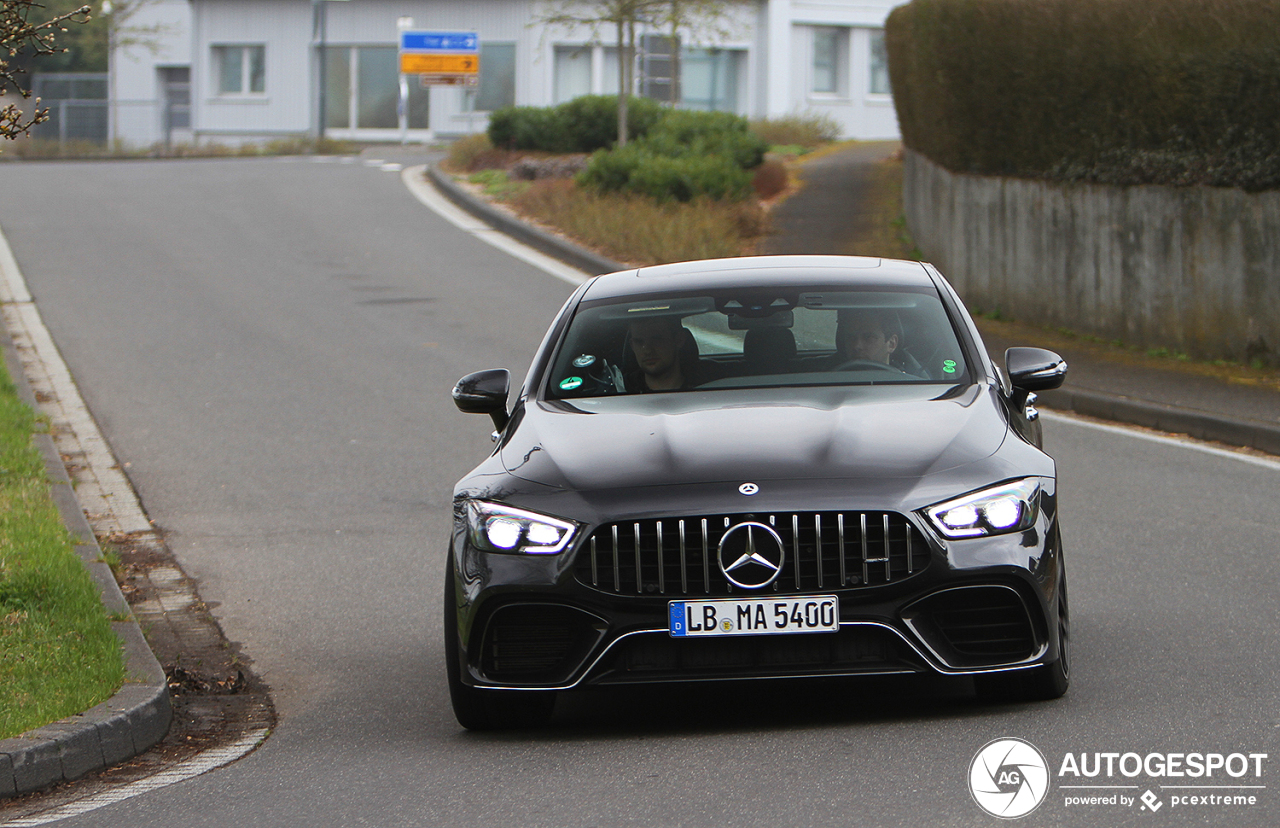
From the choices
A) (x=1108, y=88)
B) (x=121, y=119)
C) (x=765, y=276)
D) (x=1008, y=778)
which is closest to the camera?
(x=1008, y=778)

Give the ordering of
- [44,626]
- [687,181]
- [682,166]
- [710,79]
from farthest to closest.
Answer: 1. [710,79]
2. [682,166]
3. [687,181]
4. [44,626]

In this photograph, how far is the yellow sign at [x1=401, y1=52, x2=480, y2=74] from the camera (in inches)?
1791

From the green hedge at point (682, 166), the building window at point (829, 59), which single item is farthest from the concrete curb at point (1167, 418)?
the building window at point (829, 59)

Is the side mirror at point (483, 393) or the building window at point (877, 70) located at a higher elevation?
the building window at point (877, 70)

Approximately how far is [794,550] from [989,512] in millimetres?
613

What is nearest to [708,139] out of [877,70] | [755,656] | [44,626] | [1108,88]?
[1108,88]

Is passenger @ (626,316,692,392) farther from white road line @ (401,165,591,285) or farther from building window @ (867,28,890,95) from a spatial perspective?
building window @ (867,28,890,95)

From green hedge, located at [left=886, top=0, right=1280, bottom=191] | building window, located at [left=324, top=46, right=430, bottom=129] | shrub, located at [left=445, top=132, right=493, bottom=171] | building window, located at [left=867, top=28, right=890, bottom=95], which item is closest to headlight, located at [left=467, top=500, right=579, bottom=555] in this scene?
green hedge, located at [left=886, top=0, right=1280, bottom=191]

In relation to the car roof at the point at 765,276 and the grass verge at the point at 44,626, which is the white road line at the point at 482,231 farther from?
the car roof at the point at 765,276

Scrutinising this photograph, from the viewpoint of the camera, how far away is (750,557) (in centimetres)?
525

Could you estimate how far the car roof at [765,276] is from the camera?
7.05 meters

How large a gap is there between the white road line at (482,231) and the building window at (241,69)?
22708 mm

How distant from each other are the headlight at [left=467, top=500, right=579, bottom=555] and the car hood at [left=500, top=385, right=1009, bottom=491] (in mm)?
145

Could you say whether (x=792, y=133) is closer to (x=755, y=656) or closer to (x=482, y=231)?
(x=482, y=231)
